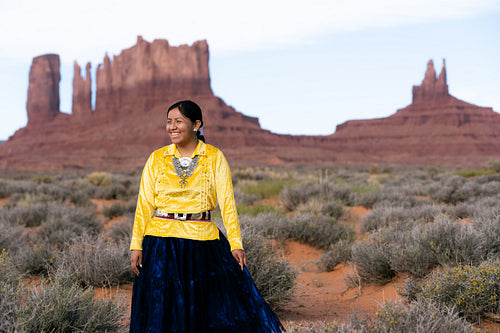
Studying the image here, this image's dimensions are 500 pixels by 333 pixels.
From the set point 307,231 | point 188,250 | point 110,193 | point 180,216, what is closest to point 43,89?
point 110,193

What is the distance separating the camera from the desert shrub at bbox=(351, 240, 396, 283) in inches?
201

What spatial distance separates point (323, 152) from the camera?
3300 inches

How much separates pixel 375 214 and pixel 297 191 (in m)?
3.02

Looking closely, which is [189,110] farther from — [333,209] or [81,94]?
[81,94]

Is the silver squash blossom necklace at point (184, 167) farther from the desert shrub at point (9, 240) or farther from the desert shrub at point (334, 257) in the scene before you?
the desert shrub at point (9, 240)

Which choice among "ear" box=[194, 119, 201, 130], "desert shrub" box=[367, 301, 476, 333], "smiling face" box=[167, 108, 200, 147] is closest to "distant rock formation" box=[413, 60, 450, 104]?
"desert shrub" box=[367, 301, 476, 333]

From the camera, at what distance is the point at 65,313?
3.07m

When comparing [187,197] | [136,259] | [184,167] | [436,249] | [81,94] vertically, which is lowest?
[436,249]

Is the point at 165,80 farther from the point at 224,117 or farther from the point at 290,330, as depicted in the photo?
the point at 290,330

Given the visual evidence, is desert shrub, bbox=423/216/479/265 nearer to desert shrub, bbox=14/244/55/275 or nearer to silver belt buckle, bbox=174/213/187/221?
silver belt buckle, bbox=174/213/187/221

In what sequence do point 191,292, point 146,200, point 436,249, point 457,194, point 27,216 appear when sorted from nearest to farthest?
point 191,292, point 146,200, point 436,249, point 27,216, point 457,194

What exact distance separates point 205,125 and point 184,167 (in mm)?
68232

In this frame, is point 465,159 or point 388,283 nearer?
point 388,283

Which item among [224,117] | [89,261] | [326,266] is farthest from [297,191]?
[224,117]
